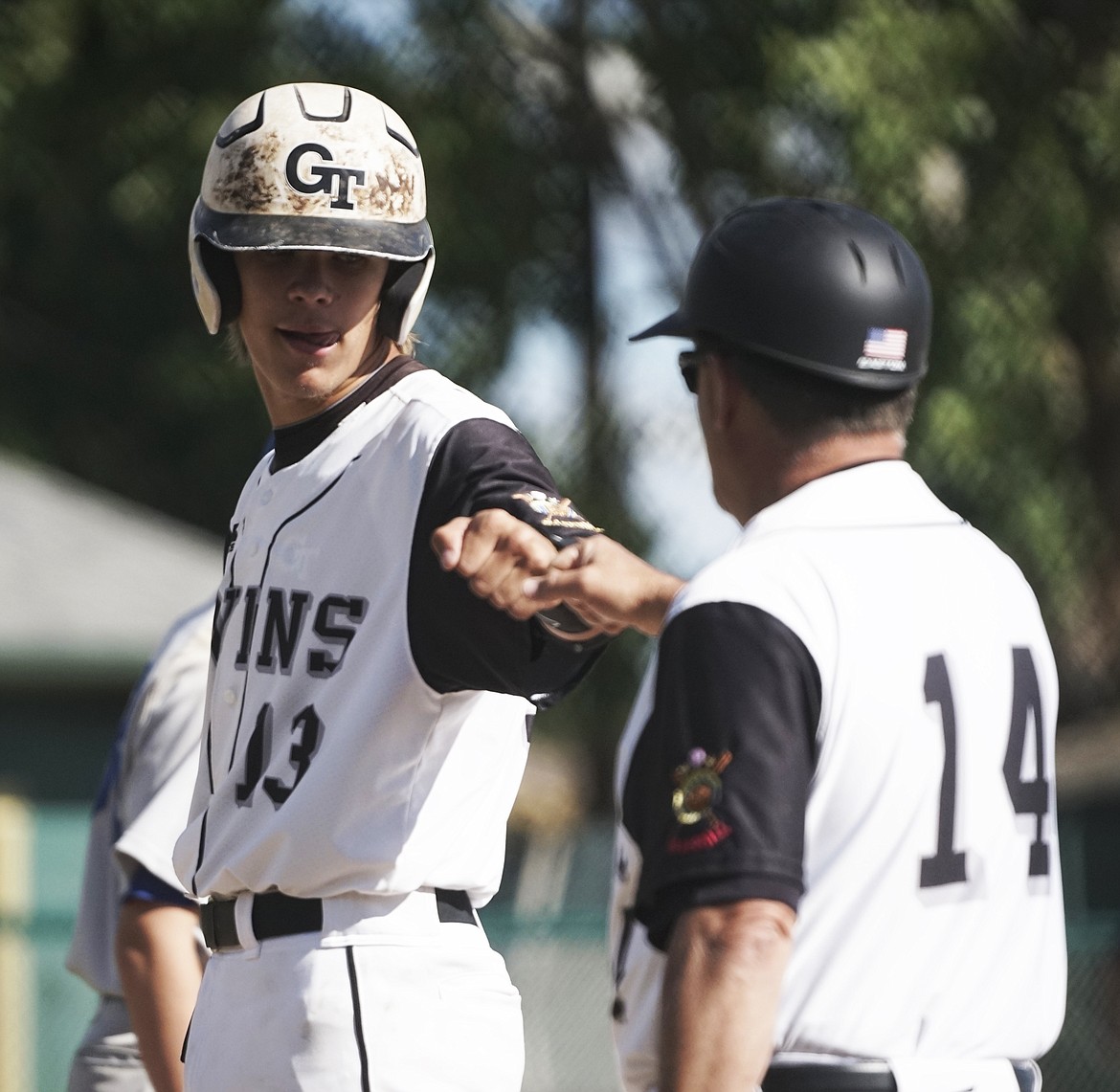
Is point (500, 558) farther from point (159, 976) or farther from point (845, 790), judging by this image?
point (159, 976)

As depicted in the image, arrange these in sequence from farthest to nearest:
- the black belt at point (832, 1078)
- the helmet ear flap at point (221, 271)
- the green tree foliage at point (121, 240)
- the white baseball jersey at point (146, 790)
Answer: the green tree foliage at point (121, 240) < the white baseball jersey at point (146, 790) < the helmet ear flap at point (221, 271) < the black belt at point (832, 1078)

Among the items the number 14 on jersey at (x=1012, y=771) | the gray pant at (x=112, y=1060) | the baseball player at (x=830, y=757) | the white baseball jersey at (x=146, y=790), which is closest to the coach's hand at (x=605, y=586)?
the baseball player at (x=830, y=757)

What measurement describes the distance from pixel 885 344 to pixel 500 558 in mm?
583

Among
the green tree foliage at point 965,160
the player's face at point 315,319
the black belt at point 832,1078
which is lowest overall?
the black belt at point 832,1078

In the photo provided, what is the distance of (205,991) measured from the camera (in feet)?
10.3

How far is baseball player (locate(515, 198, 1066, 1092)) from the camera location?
227 cm

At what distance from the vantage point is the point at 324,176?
3264 millimetres

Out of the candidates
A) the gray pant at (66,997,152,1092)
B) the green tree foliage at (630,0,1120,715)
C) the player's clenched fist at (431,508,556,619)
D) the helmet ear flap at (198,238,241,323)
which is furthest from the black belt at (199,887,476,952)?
the green tree foliage at (630,0,1120,715)

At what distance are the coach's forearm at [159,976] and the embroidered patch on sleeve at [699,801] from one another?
76.4 inches

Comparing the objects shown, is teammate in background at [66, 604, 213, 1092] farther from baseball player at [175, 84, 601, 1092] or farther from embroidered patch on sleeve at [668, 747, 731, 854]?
embroidered patch on sleeve at [668, 747, 731, 854]

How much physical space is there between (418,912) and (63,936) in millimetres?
7254

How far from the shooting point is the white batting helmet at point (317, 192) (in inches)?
128

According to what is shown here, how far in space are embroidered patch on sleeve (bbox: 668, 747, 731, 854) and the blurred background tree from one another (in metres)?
11.9

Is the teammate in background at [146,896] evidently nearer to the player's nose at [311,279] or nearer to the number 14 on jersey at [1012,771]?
the player's nose at [311,279]
